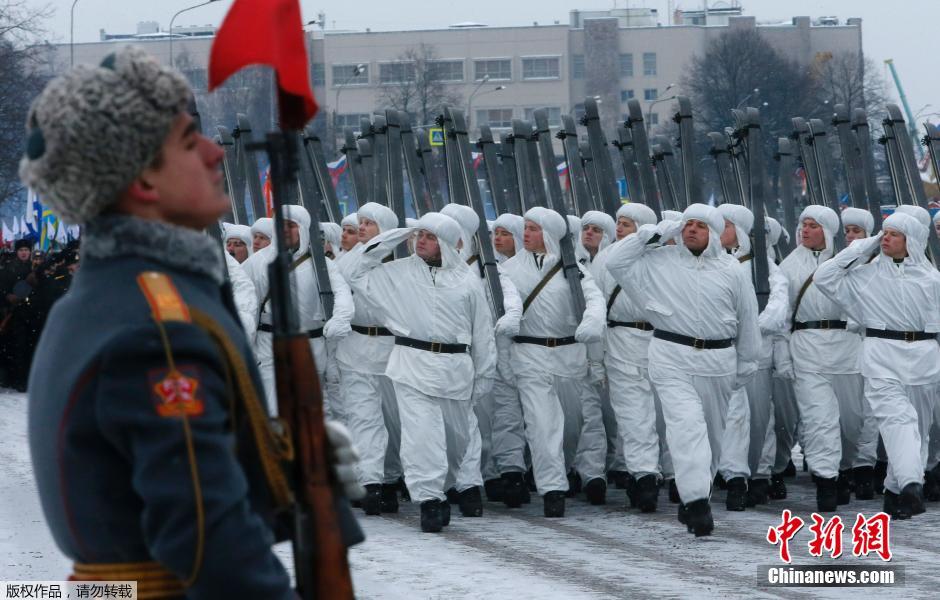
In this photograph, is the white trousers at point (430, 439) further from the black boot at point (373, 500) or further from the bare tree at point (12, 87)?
the bare tree at point (12, 87)

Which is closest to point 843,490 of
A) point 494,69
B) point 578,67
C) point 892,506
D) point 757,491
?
point 757,491

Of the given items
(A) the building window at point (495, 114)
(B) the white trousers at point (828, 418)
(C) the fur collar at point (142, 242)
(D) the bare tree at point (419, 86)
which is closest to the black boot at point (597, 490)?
(B) the white trousers at point (828, 418)

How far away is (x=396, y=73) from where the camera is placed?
8438 cm

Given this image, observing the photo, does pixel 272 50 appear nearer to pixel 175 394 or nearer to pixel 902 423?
pixel 175 394

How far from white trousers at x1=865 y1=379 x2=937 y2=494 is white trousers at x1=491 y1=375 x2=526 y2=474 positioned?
2.40m

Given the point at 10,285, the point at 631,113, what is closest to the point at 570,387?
the point at 631,113

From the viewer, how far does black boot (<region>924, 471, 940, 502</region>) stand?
1141 cm

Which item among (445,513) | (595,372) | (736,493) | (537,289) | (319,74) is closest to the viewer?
(445,513)

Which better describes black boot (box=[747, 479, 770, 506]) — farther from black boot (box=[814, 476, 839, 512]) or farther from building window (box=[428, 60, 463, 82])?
building window (box=[428, 60, 463, 82])

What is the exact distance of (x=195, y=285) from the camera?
8.02 ft

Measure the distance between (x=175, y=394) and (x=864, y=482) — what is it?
9926mm

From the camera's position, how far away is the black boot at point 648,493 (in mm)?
10781

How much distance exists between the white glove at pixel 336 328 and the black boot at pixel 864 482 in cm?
363

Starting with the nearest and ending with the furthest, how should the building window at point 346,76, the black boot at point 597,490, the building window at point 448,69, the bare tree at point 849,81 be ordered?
the black boot at point 597,490 < the bare tree at point 849,81 < the building window at point 448,69 < the building window at point 346,76
